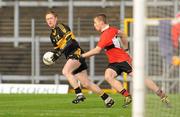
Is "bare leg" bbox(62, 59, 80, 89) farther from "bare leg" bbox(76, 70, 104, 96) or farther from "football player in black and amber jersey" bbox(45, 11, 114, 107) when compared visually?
"bare leg" bbox(76, 70, 104, 96)

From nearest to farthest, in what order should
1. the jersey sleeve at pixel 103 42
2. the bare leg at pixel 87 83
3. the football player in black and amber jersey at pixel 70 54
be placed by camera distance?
the jersey sleeve at pixel 103 42 → the bare leg at pixel 87 83 → the football player in black and amber jersey at pixel 70 54

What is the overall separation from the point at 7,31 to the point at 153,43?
54.3 feet

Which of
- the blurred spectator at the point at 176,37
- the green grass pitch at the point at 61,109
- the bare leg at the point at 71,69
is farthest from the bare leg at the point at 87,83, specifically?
the blurred spectator at the point at 176,37

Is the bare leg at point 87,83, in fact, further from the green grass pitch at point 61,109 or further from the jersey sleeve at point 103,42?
the jersey sleeve at point 103,42

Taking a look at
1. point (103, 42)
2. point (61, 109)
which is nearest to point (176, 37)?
point (103, 42)

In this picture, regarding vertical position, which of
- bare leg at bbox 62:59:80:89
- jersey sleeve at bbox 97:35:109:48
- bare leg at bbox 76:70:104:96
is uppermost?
jersey sleeve at bbox 97:35:109:48

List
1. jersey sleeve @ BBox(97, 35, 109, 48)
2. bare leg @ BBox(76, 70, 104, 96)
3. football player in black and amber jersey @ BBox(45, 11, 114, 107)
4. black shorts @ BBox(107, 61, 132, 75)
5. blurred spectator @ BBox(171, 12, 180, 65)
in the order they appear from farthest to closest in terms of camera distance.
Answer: football player in black and amber jersey @ BBox(45, 11, 114, 107), bare leg @ BBox(76, 70, 104, 96), black shorts @ BBox(107, 61, 132, 75), jersey sleeve @ BBox(97, 35, 109, 48), blurred spectator @ BBox(171, 12, 180, 65)

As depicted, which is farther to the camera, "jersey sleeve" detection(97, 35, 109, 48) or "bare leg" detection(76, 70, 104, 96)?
"bare leg" detection(76, 70, 104, 96)

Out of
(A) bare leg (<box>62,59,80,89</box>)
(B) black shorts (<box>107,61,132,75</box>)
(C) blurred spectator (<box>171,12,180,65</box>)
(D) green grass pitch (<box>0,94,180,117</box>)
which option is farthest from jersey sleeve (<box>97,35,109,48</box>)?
(C) blurred spectator (<box>171,12,180,65</box>)

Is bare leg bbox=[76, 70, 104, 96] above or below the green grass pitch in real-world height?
above

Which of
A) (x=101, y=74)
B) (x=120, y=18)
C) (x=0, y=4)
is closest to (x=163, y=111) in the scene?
(x=101, y=74)

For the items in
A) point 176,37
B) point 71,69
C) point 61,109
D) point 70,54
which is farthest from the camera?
point 70,54

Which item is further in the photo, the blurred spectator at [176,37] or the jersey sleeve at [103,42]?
the jersey sleeve at [103,42]

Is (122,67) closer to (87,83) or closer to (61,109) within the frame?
(87,83)
